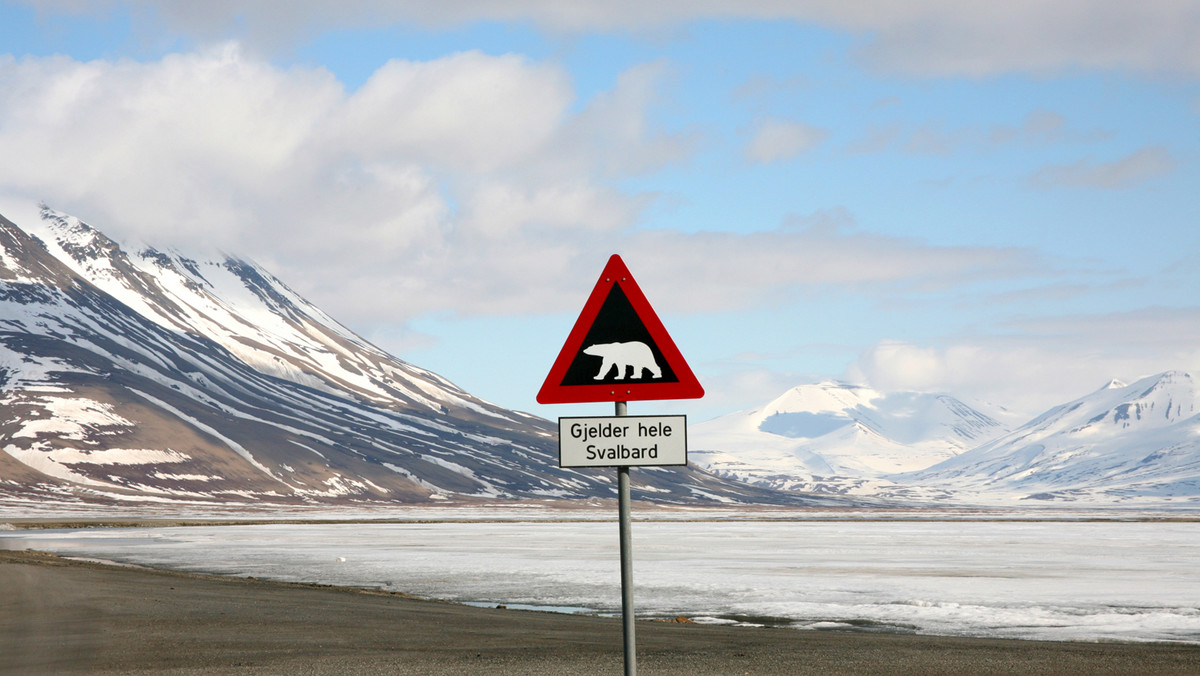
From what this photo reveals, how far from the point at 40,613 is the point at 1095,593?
23669 mm

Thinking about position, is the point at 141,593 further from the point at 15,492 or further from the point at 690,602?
the point at 15,492

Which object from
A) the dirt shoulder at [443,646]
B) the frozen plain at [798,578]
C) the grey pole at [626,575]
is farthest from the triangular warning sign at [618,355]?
the frozen plain at [798,578]

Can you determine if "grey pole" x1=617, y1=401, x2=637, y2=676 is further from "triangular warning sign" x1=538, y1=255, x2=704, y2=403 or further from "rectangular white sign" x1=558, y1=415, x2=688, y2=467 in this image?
"triangular warning sign" x1=538, y1=255, x2=704, y2=403

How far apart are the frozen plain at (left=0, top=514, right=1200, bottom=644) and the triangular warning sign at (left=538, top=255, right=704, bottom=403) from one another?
12.4 m

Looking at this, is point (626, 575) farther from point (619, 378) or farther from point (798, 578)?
point (798, 578)

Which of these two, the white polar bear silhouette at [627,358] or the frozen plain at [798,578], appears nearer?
the white polar bear silhouette at [627,358]

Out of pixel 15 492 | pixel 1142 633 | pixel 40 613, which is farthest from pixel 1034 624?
pixel 15 492

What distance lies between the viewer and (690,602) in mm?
25750

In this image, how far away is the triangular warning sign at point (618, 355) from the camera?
9352 mm

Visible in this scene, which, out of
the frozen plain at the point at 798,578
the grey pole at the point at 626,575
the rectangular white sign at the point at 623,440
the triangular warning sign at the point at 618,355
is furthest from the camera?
the frozen plain at the point at 798,578

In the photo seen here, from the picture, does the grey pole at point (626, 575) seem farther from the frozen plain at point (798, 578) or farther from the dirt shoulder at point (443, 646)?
the frozen plain at point (798, 578)

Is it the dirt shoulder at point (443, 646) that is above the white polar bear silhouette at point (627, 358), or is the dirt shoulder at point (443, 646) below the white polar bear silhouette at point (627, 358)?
below

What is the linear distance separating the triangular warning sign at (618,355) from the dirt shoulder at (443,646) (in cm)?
625

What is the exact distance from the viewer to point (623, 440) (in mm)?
9180
